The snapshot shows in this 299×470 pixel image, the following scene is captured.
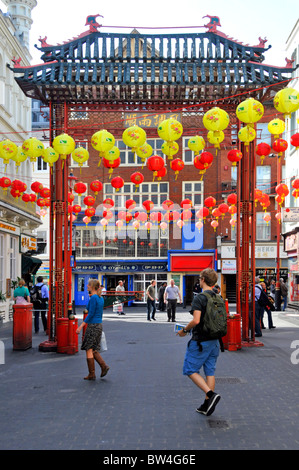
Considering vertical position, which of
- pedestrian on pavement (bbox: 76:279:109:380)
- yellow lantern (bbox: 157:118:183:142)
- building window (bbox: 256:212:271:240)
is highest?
yellow lantern (bbox: 157:118:183:142)

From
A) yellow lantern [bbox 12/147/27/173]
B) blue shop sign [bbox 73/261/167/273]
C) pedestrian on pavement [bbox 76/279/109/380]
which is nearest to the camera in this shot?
pedestrian on pavement [bbox 76/279/109/380]

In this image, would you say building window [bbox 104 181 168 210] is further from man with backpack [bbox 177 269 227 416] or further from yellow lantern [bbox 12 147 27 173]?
man with backpack [bbox 177 269 227 416]

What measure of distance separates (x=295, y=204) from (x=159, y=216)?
7.14 metres

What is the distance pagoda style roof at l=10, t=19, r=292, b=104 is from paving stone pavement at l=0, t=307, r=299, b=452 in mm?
6312

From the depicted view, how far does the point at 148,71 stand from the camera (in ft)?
46.0

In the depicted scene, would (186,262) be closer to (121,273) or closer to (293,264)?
(121,273)

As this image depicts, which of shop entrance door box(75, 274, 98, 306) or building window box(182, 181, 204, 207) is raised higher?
building window box(182, 181, 204, 207)

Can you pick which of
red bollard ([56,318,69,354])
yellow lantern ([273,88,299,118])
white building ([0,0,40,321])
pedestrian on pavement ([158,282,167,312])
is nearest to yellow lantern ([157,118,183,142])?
yellow lantern ([273,88,299,118])

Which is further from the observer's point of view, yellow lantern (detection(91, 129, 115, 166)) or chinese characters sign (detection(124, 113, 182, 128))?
chinese characters sign (detection(124, 113, 182, 128))

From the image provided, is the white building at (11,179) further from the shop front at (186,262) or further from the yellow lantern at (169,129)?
the shop front at (186,262)

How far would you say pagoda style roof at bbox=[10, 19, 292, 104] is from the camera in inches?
529

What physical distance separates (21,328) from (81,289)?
95.8 feet

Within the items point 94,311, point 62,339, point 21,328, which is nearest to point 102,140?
point 94,311
